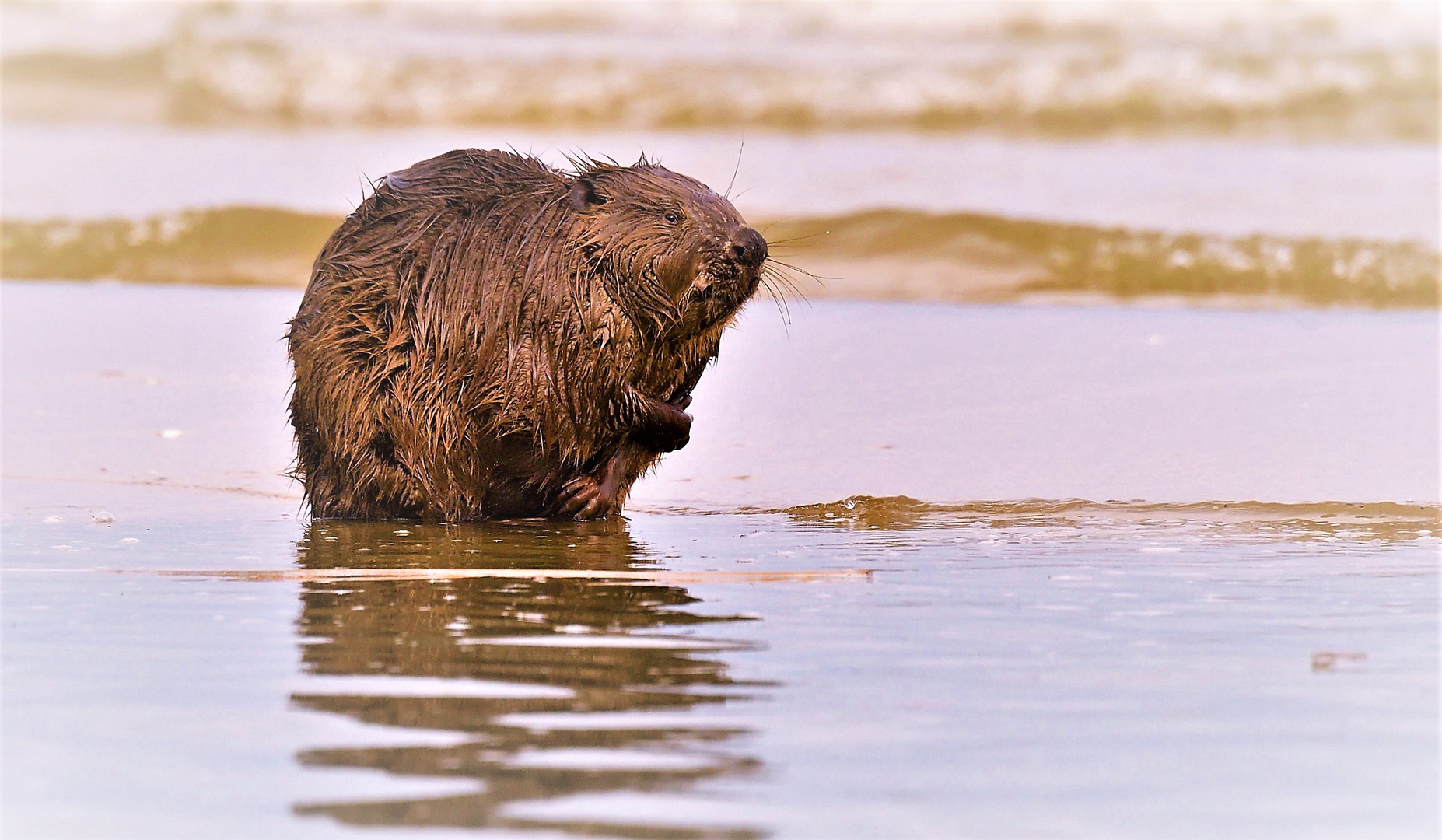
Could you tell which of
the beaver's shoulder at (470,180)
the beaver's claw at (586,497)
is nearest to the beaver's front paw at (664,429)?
the beaver's claw at (586,497)

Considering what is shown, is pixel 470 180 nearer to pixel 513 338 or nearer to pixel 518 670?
pixel 513 338

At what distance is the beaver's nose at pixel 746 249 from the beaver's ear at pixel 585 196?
20.1 inches

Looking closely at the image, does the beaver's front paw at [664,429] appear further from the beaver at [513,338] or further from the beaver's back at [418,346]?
the beaver's back at [418,346]

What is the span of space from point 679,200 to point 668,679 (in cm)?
270

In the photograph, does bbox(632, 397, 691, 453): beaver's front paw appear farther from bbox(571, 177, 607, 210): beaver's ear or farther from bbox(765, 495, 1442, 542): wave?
bbox(571, 177, 607, 210): beaver's ear

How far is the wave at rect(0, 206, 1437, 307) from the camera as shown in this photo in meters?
15.8

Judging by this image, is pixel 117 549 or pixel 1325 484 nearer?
pixel 117 549

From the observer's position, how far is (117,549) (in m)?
5.81

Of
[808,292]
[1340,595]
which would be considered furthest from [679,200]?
[808,292]

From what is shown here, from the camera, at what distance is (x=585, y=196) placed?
6.45 metres

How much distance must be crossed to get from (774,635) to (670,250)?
6.99 feet

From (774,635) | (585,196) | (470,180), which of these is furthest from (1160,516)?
(470,180)

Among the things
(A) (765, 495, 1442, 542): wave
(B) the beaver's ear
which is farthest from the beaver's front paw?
A: (B) the beaver's ear

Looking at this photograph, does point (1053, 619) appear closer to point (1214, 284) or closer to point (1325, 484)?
point (1325, 484)
